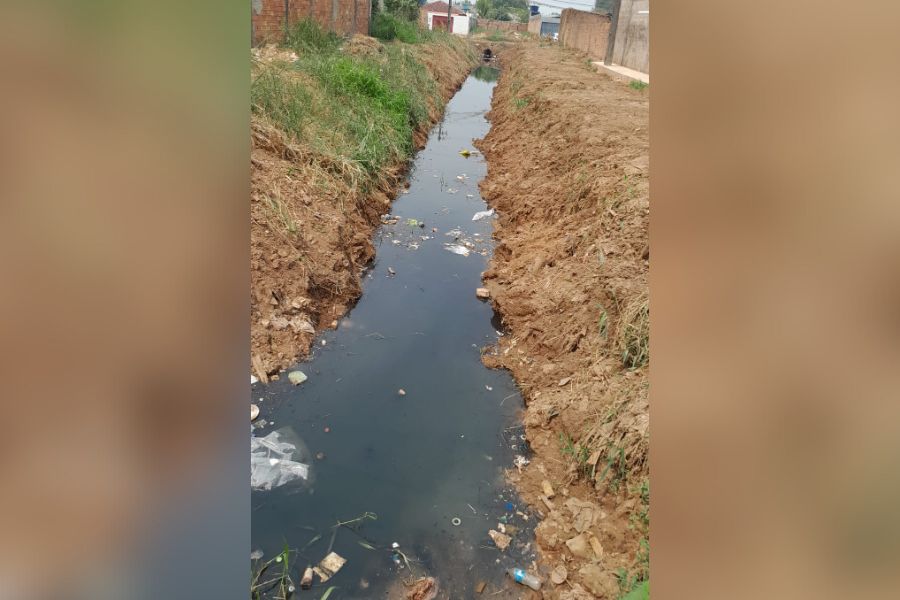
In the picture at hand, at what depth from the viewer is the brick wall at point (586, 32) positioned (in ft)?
81.6

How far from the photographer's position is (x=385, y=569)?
3.24 m

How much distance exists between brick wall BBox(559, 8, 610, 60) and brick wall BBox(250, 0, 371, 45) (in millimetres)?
11095

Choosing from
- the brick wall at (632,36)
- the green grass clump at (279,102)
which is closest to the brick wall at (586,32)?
the brick wall at (632,36)

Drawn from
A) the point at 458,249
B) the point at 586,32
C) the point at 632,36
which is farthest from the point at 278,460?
the point at 586,32

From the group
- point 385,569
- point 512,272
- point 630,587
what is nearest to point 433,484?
point 385,569

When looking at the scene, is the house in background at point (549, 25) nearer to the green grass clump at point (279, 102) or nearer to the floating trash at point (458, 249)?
the green grass clump at point (279, 102)

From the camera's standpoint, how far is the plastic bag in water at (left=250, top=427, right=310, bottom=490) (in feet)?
12.3

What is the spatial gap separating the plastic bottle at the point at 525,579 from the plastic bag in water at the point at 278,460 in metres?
1.49

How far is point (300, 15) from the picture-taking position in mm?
13945

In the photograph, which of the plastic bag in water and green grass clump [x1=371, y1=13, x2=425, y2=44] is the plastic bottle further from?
green grass clump [x1=371, y1=13, x2=425, y2=44]
